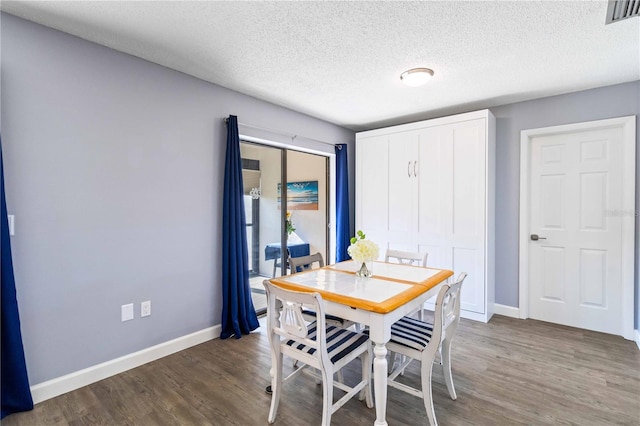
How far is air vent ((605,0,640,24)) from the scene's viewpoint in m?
1.87

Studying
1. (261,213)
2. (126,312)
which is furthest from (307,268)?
(126,312)

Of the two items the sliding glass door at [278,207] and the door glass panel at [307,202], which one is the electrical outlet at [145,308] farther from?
the door glass panel at [307,202]

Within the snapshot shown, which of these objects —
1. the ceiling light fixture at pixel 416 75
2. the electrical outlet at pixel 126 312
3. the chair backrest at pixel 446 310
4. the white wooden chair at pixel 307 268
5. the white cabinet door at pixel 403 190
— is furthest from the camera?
the white cabinet door at pixel 403 190

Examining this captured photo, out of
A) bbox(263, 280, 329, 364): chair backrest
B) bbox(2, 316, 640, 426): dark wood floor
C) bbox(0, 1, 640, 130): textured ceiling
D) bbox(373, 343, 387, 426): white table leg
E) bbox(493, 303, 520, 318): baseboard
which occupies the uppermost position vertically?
bbox(0, 1, 640, 130): textured ceiling

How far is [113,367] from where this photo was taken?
2.42 metres

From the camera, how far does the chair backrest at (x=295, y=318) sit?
1.66 m

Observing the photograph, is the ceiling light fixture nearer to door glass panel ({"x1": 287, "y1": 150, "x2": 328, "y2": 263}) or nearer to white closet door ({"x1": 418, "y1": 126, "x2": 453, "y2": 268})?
white closet door ({"x1": 418, "y1": 126, "x2": 453, "y2": 268})

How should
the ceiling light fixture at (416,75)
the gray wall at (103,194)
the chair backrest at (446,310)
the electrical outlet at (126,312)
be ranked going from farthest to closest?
the ceiling light fixture at (416,75) < the electrical outlet at (126,312) < the gray wall at (103,194) < the chair backrest at (446,310)

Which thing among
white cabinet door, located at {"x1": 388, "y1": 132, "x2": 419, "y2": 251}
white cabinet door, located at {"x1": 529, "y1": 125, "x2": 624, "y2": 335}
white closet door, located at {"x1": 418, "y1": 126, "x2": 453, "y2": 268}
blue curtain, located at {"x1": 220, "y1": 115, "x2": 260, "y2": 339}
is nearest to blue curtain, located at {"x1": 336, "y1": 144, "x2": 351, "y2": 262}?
white cabinet door, located at {"x1": 388, "y1": 132, "x2": 419, "y2": 251}

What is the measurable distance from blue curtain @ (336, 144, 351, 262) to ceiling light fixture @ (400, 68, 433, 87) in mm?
1812

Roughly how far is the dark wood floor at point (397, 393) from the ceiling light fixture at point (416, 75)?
2.41 metres

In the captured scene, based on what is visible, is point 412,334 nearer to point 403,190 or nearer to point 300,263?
point 300,263

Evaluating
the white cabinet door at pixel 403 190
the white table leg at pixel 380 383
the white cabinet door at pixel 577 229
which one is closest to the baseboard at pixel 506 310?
the white cabinet door at pixel 577 229

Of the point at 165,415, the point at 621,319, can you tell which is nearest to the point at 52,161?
the point at 165,415
